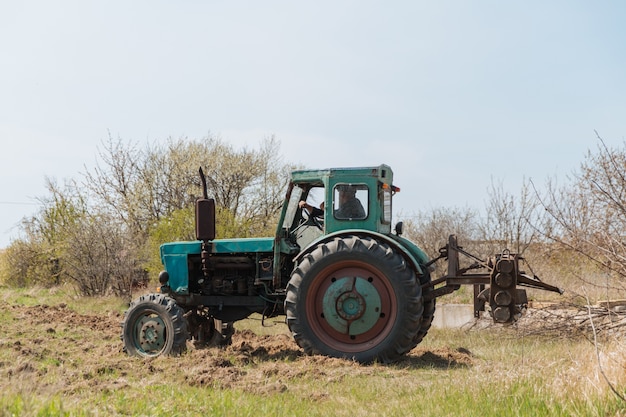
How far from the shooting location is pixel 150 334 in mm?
9375

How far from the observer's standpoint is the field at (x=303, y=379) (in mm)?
5410

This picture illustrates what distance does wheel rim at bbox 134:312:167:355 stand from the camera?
9.32 meters

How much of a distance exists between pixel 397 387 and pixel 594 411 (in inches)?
99.7

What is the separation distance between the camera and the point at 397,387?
713cm

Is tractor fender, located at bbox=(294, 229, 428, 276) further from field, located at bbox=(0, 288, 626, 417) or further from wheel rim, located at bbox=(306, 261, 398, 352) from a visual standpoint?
field, located at bbox=(0, 288, 626, 417)

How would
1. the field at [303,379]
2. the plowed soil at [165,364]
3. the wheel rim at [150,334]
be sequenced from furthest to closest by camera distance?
the wheel rim at [150,334] → the plowed soil at [165,364] → the field at [303,379]

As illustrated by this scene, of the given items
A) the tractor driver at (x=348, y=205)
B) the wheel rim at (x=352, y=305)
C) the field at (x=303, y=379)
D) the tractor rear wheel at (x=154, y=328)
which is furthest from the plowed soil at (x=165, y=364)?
the tractor driver at (x=348, y=205)

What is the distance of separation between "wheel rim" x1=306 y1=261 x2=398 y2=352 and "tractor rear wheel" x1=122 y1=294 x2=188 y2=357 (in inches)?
68.2

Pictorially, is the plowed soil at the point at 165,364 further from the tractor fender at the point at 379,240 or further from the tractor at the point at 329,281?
the tractor fender at the point at 379,240

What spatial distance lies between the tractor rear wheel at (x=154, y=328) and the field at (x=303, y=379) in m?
0.22

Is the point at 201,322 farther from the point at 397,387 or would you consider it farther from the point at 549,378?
the point at 549,378

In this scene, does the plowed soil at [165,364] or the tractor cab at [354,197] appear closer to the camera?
the plowed soil at [165,364]

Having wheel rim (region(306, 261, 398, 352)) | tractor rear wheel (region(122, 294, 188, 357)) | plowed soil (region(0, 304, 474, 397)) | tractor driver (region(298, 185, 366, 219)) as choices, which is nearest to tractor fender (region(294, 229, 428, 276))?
tractor driver (region(298, 185, 366, 219))

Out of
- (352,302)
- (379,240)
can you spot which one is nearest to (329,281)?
(352,302)
